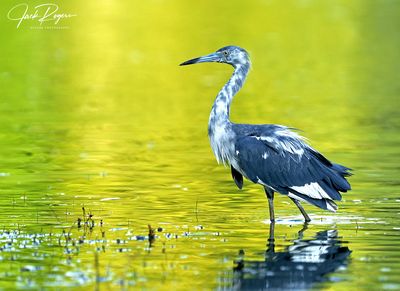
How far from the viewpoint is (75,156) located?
19.4 m

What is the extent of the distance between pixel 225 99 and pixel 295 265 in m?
3.80

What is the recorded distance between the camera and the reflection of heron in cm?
1020

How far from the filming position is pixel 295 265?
36.0ft

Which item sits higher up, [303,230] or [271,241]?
[303,230]

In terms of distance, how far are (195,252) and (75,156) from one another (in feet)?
26.4

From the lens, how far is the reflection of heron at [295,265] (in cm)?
1020

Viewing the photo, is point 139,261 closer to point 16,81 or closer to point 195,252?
point 195,252
